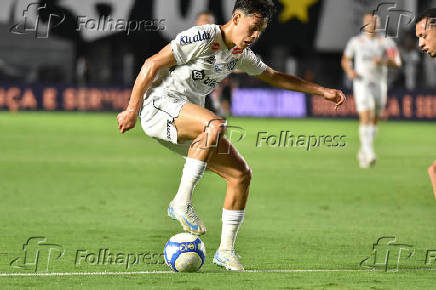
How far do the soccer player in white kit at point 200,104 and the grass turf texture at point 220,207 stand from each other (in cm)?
51

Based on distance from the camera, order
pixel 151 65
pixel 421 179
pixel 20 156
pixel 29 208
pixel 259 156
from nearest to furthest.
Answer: pixel 151 65
pixel 29 208
pixel 421 179
pixel 20 156
pixel 259 156

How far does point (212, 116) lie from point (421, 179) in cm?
870

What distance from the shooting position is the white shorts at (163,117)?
25.0 ft

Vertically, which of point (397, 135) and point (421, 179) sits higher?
point (421, 179)

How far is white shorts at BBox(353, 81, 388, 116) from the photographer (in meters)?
18.1

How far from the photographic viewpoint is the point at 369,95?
18.1m

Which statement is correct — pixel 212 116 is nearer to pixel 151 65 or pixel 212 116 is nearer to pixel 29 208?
pixel 151 65

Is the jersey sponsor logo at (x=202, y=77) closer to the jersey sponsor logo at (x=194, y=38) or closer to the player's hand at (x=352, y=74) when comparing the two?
the jersey sponsor logo at (x=194, y=38)

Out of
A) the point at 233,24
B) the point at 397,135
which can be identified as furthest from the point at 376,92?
the point at 233,24

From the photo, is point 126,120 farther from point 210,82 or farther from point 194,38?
point 210,82

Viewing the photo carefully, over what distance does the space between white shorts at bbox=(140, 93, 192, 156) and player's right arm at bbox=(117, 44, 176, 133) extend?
349 millimetres

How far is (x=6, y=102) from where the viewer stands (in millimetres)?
33688

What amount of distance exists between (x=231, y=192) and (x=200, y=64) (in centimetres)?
108

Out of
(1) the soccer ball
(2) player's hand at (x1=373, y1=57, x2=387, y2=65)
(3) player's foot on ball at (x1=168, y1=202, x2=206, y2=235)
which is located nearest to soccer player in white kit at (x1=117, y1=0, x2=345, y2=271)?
(3) player's foot on ball at (x1=168, y1=202, x2=206, y2=235)
